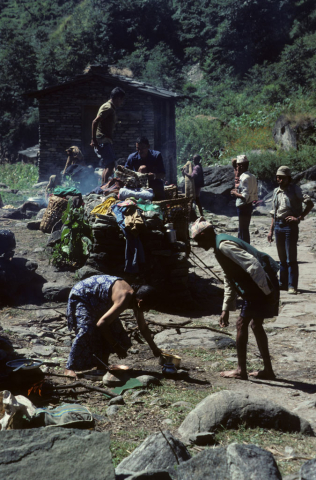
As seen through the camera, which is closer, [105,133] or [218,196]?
[105,133]

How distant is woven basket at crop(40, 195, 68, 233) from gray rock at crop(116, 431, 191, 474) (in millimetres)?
8353

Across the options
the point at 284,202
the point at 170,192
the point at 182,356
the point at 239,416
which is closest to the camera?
the point at 239,416

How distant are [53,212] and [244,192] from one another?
470 centimetres

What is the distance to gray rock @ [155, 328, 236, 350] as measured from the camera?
234 inches

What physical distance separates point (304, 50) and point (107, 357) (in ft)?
112

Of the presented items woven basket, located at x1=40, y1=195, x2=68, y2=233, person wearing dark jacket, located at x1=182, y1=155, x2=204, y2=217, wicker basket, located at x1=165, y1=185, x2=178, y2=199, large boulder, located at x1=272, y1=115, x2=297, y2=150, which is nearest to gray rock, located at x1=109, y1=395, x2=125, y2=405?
wicker basket, located at x1=165, y1=185, x2=178, y2=199

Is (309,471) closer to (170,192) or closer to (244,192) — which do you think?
(244,192)

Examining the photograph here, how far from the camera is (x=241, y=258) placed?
438cm

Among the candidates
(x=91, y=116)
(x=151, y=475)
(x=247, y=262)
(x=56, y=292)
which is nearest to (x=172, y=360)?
(x=247, y=262)

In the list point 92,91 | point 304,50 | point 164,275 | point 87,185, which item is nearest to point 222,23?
point 304,50

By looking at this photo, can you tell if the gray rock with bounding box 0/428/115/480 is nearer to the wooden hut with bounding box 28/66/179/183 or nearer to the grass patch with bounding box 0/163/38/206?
the grass patch with bounding box 0/163/38/206

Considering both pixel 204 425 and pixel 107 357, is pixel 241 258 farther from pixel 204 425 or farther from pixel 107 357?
pixel 107 357

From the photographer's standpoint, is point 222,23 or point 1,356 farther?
point 222,23

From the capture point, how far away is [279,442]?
Result: 3.57 meters
